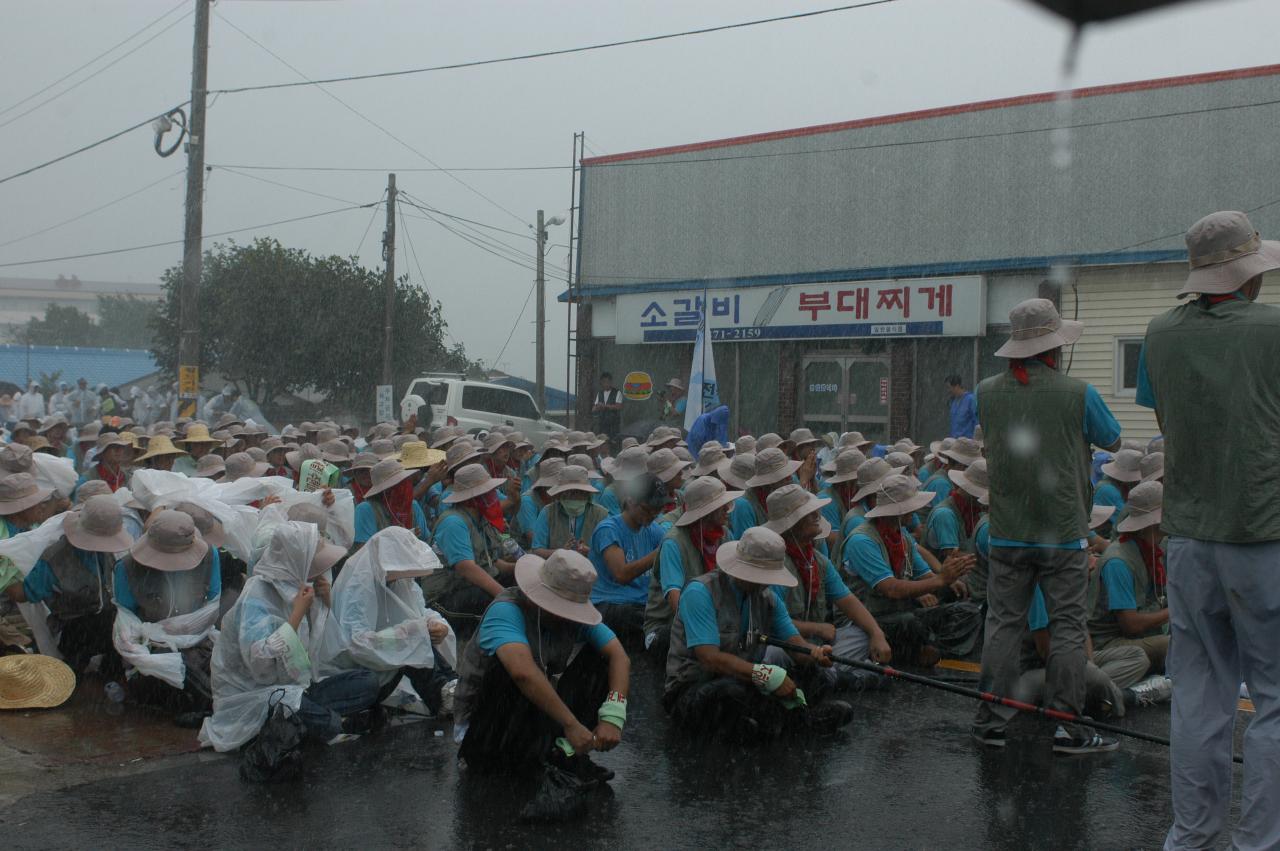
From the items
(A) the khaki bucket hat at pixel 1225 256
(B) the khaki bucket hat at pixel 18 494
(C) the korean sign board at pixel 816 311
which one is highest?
(C) the korean sign board at pixel 816 311

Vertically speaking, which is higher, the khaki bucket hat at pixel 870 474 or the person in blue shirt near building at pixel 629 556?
the khaki bucket hat at pixel 870 474

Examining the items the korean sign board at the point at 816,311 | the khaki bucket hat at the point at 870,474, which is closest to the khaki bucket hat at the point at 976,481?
the khaki bucket hat at the point at 870,474

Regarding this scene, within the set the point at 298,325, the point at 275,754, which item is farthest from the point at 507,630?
the point at 298,325

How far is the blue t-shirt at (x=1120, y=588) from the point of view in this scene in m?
6.56

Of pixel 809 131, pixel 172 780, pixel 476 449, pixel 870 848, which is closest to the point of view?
pixel 870 848

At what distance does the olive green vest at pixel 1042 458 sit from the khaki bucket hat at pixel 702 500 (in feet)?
4.92

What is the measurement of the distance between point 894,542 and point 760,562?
72.9 inches

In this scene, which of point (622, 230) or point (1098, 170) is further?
point (622, 230)

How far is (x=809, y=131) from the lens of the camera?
2292 centimetres

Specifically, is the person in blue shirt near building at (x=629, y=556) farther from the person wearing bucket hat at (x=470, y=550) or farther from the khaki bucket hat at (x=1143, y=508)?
the khaki bucket hat at (x=1143, y=508)

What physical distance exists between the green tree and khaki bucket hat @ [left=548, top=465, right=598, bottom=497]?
27.0 metres

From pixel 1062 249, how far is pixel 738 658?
1578cm

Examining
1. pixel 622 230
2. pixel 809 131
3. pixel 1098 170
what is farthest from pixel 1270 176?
pixel 622 230

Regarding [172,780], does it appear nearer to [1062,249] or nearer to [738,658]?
[738,658]
